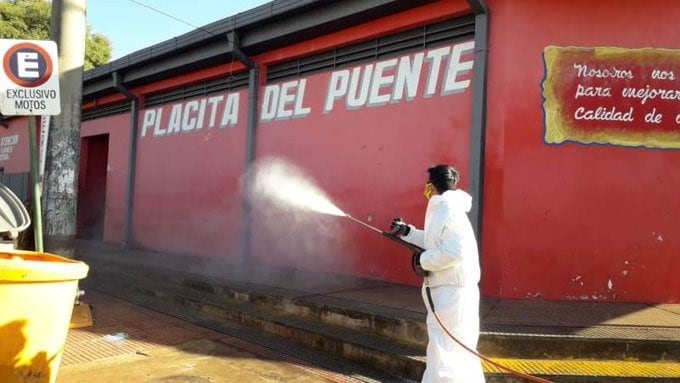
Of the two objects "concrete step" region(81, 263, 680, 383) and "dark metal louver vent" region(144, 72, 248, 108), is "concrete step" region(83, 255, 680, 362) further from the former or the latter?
"dark metal louver vent" region(144, 72, 248, 108)

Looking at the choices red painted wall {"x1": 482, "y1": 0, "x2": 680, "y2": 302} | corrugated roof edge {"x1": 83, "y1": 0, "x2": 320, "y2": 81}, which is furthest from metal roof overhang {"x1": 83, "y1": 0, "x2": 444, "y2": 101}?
red painted wall {"x1": 482, "y1": 0, "x2": 680, "y2": 302}

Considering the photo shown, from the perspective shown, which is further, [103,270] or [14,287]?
[103,270]

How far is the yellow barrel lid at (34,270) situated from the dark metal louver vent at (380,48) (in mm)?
5367

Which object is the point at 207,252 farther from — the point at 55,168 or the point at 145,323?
the point at 55,168

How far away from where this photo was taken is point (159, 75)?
1151 cm

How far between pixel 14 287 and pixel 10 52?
2.73 m

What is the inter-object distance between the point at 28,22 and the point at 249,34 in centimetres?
2085

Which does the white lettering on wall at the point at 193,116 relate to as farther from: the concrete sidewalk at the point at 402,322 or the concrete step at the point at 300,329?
the concrete step at the point at 300,329

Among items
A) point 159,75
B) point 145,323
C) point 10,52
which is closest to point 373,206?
point 145,323

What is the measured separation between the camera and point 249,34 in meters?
9.26

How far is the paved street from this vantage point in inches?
187

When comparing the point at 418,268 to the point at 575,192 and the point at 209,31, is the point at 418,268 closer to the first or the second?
the point at 575,192

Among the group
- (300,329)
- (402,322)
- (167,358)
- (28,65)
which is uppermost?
(28,65)

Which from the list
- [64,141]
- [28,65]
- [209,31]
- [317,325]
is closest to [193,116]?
[209,31]
